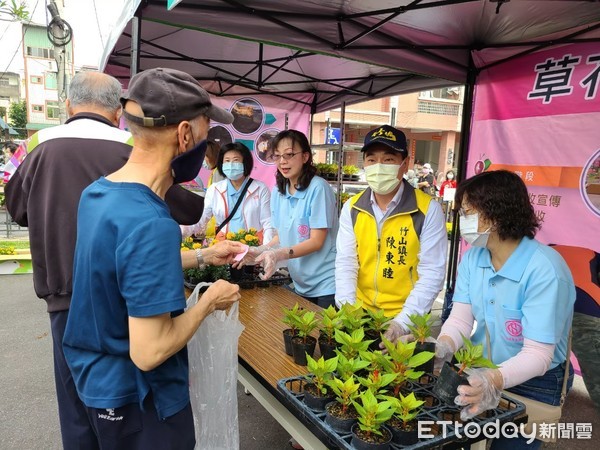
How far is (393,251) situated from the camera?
7.01ft

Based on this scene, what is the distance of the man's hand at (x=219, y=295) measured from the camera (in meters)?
1.17

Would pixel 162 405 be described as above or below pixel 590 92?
below

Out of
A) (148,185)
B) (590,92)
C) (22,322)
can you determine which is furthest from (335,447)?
(22,322)

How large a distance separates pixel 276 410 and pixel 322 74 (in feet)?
15.0

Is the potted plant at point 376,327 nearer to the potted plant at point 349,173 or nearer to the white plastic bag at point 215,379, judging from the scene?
the white plastic bag at point 215,379

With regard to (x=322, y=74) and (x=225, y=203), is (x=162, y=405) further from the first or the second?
(x=322, y=74)

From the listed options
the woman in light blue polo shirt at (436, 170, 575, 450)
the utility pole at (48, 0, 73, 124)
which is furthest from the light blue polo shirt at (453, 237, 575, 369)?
the utility pole at (48, 0, 73, 124)

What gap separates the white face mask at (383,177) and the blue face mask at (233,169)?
1.48m

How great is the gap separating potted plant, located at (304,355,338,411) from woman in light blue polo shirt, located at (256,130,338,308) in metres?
1.28

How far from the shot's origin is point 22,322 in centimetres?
446

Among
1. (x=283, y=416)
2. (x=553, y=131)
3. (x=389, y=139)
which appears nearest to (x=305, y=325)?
(x=283, y=416)

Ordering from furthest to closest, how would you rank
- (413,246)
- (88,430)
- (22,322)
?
(22,322)
(413,246)
(88,430)

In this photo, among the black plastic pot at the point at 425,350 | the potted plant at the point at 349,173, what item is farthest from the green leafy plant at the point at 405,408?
the potted plant at the point at 349,173

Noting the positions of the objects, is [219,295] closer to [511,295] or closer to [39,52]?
[511,295]
